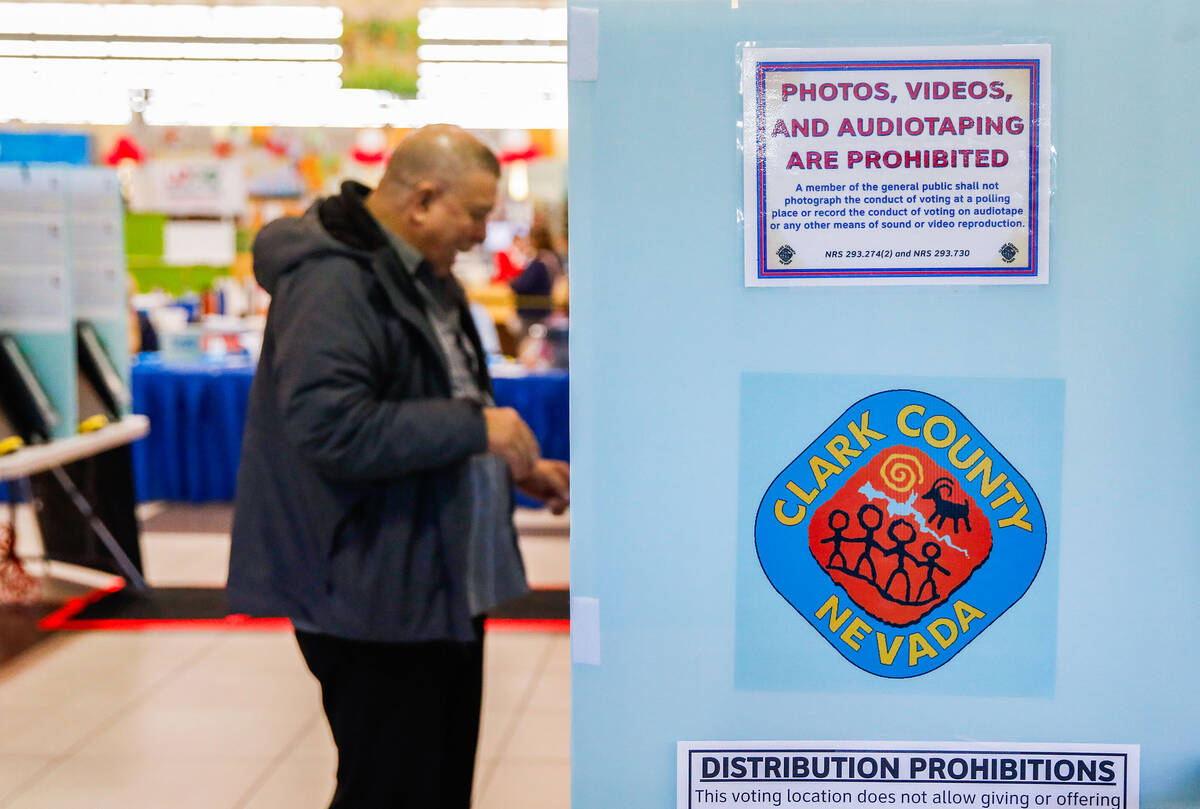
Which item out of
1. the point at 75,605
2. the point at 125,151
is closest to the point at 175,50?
the point at 125,151

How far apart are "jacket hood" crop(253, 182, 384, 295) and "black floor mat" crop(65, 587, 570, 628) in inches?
107

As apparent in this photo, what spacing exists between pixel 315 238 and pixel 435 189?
20cm

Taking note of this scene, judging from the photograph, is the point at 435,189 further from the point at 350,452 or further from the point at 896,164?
the point at 896,164

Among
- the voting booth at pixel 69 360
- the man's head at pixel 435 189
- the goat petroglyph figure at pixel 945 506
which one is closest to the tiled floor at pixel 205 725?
the voting booth at pixel 69 360

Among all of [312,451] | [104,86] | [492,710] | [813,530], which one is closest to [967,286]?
[813,530]

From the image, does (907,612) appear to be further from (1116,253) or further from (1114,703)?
(1116,253)

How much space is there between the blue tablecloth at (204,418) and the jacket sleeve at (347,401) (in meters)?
4.26

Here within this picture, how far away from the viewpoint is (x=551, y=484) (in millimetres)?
1844

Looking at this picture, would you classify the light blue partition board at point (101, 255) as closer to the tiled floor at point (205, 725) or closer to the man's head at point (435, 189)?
the tiled floor at point (205, 725)

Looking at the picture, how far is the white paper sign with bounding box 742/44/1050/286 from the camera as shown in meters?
1.07

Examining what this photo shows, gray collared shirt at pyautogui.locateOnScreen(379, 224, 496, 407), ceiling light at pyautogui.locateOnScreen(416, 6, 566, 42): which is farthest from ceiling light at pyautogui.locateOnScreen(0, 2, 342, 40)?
gray collared shirt at pyautogui.locateOnScreen(379, 224, 496, 407)

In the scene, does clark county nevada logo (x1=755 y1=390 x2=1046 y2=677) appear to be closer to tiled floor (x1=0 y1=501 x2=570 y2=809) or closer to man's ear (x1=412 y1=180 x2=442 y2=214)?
man's ear (x1=412 y1=180 x2=442 y2=214)

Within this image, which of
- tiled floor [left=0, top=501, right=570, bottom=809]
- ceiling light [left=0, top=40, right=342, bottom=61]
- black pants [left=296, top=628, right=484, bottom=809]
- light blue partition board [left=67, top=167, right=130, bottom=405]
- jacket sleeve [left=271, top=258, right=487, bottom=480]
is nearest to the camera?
jacket sleeve [left=271, top=258, right=487, bottom=480]

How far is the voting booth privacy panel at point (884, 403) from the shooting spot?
1.07m
